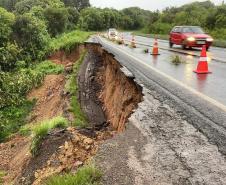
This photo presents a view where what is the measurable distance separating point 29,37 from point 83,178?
120 feet

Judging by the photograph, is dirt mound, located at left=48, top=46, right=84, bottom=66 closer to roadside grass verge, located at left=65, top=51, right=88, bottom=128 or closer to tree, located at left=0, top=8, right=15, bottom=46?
tree, located at left=0, top=8, right=15, bottom=46

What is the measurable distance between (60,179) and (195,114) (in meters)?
3.02

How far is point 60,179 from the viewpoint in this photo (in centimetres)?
473

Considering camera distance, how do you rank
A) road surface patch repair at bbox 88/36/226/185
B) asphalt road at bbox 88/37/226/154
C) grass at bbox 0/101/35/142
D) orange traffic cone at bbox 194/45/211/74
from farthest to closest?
grass at bbox 0/101/35/142
orange traffic cone at bbox 194/45/211/74
asphalt road at bbox 88/37/226/154
road surface patch repair at bbox 88/36/226/185

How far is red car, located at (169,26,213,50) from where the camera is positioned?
2331 cm

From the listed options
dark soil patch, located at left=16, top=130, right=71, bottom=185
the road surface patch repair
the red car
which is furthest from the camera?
the red car

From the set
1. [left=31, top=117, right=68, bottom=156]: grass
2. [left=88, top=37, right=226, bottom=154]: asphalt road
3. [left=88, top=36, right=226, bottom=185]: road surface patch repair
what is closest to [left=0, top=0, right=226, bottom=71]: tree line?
[left=88, top=37, right=226, bottom=154]: asphalt road

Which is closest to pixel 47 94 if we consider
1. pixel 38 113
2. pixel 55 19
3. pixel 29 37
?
pixel 38 113

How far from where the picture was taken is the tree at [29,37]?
127 feet

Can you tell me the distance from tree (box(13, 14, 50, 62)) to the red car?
1690 centimetres

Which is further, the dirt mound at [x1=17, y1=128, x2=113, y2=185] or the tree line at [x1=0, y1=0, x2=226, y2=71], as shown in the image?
the tree line at [x1=0, y1=0, x2=226, y2=71]

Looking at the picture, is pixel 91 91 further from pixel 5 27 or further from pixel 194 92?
pixel 5 27

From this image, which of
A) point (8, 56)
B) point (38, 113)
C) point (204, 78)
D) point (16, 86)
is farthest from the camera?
point (8, 56)

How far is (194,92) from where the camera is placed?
893cm
